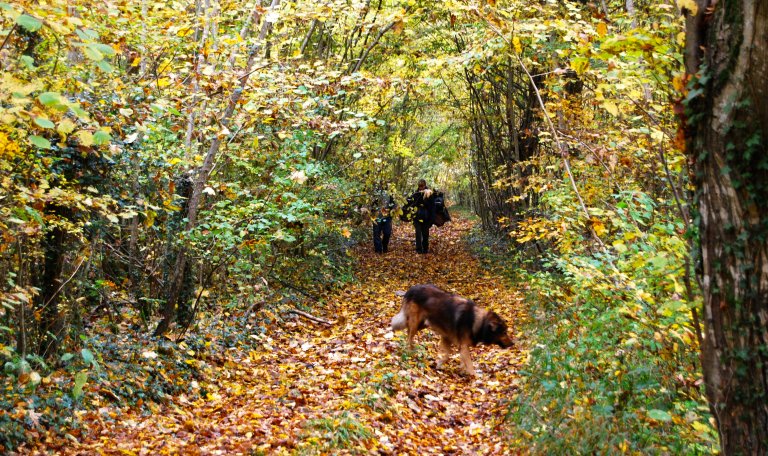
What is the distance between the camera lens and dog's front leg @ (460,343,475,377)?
813 centimetres

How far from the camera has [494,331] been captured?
799 cm

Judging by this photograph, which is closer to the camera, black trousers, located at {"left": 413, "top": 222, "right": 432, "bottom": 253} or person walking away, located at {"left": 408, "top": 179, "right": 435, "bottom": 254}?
person walking away, located at {"left": 408, "top": 179, "right": 435, "bottom": 254}

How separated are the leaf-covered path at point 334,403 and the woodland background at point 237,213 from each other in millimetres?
415

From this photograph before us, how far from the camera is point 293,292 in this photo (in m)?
12.2

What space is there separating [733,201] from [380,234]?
53.6ft

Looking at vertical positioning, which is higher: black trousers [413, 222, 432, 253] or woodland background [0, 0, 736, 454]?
woodland background [0, 0, 736, 454]

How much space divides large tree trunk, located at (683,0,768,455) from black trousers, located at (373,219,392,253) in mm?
15614

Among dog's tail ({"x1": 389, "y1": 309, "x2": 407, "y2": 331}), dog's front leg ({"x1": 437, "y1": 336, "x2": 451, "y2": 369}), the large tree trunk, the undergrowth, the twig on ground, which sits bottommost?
the twig on ground

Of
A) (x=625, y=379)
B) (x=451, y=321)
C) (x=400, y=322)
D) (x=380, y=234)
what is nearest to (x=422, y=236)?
(x=380, y=234)

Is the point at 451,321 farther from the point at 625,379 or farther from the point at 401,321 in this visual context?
the point at 625,379

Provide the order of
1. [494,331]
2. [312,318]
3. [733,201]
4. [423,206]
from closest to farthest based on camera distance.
→ [733,201] < [494,331] < [312,318] < [423,206]

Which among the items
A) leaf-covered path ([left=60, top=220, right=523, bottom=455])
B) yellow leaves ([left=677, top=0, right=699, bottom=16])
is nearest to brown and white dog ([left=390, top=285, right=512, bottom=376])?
leaf-covered path ([left=60, top=220, right=523, bottom=455])

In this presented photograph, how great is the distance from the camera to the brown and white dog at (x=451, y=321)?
26.4 ft

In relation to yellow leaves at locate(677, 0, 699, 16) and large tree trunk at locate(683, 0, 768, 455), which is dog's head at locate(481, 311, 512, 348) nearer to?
large tree trunk at locate(683, 0, 768, 455)
